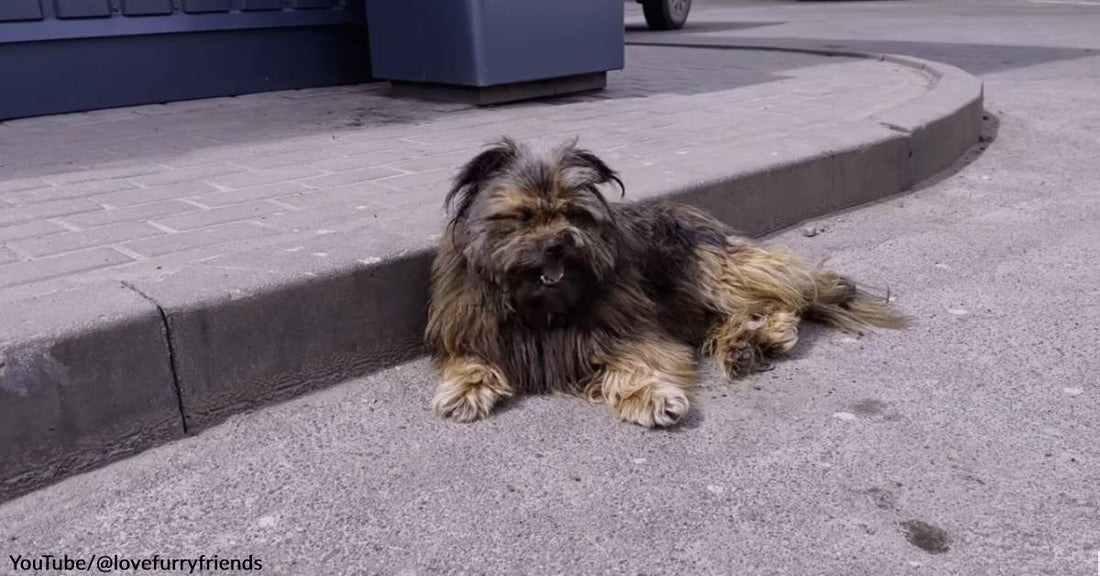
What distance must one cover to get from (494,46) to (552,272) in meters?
4.82

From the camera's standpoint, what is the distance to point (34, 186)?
18.6ft

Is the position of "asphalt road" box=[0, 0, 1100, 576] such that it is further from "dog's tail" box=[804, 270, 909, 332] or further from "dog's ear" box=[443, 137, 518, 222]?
"dog's ear" box=[443, 137, 518, 222]

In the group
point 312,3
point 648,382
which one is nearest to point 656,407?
point 648,382

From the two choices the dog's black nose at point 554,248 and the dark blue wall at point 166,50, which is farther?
the dark blue wall at point 166,50

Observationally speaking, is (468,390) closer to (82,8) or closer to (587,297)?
(587,297)

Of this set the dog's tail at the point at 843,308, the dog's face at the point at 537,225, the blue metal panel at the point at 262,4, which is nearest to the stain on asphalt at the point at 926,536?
the dog's face at the point at 537,225

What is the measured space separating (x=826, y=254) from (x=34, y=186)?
4245 millimetres

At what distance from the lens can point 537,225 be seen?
11.6 feet

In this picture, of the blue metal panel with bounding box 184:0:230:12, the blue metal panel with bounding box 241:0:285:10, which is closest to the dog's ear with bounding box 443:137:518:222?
the blue metal panel with bounding box 184:0:230:12

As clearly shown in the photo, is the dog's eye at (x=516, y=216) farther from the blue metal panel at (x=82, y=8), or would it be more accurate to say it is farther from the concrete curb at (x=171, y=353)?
the blue metal panel at (x=82, y=8)

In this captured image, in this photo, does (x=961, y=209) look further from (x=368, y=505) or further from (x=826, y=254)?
(x=368, y=505)

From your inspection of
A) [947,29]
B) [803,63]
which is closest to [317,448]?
[803,63]

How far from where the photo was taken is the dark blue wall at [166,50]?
7.56m

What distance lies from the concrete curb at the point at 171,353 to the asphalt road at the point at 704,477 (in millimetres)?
86
